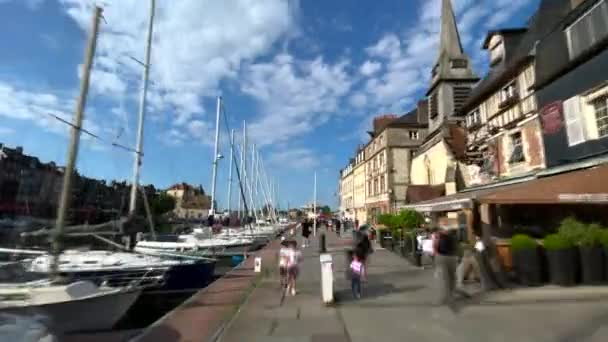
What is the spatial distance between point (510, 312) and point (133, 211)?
45.1ft

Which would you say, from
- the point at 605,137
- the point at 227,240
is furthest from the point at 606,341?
the point at 227,240

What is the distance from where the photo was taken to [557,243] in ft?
29.0

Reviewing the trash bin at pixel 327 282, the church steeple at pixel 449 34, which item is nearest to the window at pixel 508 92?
the trash bin at pixel 327 282

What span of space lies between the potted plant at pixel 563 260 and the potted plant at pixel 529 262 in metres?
0.30

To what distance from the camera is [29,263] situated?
12344mm

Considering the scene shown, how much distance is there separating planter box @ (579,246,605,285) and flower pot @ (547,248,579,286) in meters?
0.16

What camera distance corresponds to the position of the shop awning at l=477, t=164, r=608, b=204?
933 centimetres

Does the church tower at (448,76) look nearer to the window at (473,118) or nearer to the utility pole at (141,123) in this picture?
the window at (473,118)

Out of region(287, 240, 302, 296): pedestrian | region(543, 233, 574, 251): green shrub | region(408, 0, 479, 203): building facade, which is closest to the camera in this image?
region(543, 233, 574, 251): green shrub

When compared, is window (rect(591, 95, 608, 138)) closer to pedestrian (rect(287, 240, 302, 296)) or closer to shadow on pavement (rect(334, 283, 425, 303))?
shadow on pavement (rect(334, 283, 425, 303))

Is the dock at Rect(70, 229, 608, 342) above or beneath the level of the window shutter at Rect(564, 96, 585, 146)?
beneath

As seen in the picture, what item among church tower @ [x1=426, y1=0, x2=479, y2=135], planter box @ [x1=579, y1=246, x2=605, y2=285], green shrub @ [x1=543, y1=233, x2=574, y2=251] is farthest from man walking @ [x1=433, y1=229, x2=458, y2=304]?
church tower @ [x1=426, y1=0, x2=479, y2=135]

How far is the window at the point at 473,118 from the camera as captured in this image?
19328 millimetres

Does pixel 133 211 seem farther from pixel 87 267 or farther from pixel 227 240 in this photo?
pixel 227 240
